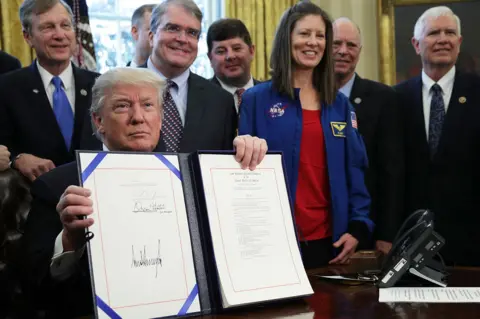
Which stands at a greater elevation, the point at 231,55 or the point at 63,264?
the point at 231,55

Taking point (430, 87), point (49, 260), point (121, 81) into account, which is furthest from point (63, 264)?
point (430, 87)

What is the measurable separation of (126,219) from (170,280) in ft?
0.62

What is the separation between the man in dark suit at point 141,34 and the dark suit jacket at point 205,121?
4.17ft

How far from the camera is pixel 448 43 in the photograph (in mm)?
3854

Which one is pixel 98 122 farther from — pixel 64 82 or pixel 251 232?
pixel 64 82

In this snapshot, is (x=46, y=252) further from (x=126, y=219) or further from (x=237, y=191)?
(x=237, y=191)

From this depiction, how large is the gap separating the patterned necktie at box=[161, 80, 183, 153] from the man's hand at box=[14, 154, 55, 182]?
1.82 ft

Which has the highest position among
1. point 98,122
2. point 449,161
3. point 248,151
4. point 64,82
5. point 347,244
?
point 64,82

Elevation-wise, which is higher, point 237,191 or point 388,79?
point 388,79

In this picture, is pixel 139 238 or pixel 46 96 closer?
pixel 139 238

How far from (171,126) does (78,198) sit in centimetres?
136

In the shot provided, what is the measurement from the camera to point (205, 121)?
2.90 meters

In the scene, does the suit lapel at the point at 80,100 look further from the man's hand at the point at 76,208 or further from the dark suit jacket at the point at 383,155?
the man's hand at the point at 76,208

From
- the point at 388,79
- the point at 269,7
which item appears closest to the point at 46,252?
the point at 269,7
